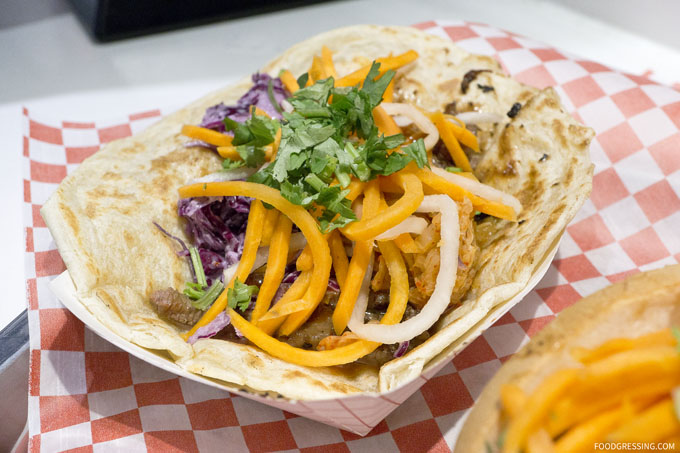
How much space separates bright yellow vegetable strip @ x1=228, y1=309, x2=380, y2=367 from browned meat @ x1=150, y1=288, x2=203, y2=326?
0.95 feet

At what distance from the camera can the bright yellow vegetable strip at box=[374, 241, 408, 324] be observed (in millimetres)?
2078

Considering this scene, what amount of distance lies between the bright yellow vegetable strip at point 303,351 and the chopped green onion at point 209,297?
276 millimetres

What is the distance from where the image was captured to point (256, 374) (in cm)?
191

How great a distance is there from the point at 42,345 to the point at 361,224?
4.61 feet

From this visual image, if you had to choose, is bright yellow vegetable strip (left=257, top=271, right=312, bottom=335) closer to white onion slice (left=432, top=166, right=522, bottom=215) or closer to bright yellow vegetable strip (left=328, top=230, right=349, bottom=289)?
bright yellow vegetable strip (left=328, top=230, right=349, bottom=289)

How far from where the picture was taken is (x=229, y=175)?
8.23 ft

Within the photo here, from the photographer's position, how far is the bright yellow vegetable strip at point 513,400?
1321 mm

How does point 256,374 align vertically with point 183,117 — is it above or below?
below

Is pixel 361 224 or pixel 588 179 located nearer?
pixel 361 224

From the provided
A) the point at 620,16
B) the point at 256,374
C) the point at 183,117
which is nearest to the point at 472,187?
the point at 256,374

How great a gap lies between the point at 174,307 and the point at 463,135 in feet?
5.02

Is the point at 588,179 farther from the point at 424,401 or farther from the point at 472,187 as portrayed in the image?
the point at 424,401

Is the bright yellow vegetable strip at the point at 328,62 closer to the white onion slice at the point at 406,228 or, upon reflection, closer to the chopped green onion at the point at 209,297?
the white onion slice at the point at 406,228

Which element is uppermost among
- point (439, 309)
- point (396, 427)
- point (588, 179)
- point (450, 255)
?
point (588, 179)
